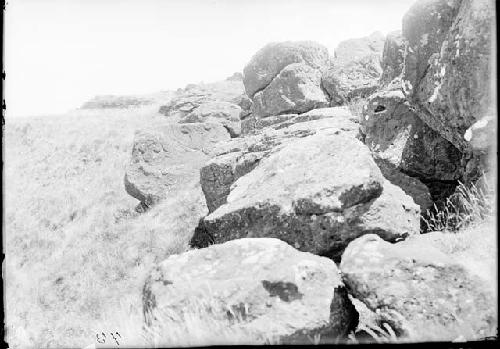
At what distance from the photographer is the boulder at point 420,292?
167 inches

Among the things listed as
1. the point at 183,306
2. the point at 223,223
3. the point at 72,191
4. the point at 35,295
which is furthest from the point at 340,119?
the point at 72,191

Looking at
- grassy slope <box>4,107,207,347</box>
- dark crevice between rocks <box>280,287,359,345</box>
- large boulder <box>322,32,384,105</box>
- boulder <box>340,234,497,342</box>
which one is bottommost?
grassy slope <box>4,107,207,347</box>

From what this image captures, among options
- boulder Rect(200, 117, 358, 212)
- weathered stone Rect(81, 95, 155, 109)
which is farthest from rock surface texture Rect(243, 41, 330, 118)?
weathered stone Rect(81, 95, 155, 109)

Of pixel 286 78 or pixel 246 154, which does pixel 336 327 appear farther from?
pixel 286 78

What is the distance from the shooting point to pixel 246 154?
41.2 feet

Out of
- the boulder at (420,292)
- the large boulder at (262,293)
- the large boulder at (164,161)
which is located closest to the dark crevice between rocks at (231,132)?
the large boulder at (164,161)

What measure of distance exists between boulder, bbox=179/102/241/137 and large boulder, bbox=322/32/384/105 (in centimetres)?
636

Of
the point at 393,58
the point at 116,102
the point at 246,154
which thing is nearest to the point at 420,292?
the point at 246,154

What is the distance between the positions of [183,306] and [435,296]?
259 cm

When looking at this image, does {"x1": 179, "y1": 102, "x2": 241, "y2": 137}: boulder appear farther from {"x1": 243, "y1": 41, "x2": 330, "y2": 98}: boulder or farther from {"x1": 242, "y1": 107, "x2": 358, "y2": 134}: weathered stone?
{"x1": 242, "y1": 107, "x2": 358, "y2": 134}: weathered stone

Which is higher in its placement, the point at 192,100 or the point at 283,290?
the point at 283,290

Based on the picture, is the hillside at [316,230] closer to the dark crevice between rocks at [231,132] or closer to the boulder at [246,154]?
the boulder at [246,154]

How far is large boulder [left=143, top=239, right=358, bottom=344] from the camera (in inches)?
188

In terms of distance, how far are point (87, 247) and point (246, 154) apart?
860 cm
